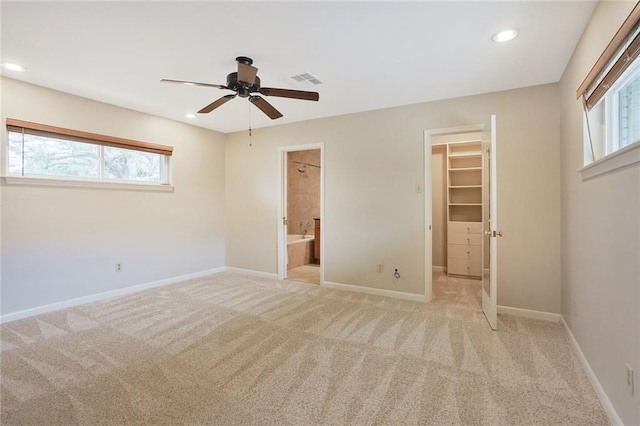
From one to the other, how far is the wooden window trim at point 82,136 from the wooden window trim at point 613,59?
4854 millimetres

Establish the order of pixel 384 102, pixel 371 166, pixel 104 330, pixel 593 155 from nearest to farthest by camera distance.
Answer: pixel 593 155, pixel 104 330, pixel 384 102, pixel 371 166

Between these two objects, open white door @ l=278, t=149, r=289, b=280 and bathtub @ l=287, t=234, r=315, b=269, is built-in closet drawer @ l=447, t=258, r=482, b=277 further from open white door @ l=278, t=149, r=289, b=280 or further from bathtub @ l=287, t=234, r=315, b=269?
open white door @ l=278, t=149, r=289, b=280

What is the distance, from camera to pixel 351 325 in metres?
2.91

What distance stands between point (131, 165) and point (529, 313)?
536 centimetres

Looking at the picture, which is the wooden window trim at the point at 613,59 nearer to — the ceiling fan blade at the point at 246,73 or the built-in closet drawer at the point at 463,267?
the ceiling fan blade at the point at 246,73

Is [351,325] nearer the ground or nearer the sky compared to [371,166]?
nearer the ground

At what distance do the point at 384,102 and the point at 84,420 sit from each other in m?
3.95

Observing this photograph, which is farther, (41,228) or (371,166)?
(371,166)

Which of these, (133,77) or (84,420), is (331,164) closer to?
(133,77)

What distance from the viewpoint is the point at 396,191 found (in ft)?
12.6

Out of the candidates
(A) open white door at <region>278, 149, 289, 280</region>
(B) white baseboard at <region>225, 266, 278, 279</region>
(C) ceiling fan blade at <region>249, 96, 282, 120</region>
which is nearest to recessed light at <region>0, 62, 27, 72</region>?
(C) ceiling fan blade at <region>249, 96, 282, 120</region>

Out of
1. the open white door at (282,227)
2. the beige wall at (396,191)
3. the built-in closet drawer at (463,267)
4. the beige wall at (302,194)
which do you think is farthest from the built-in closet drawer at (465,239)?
the beige wall at (302,194)

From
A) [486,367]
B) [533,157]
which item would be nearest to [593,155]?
[533,157]

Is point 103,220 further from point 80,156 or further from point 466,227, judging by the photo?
point 466,227
